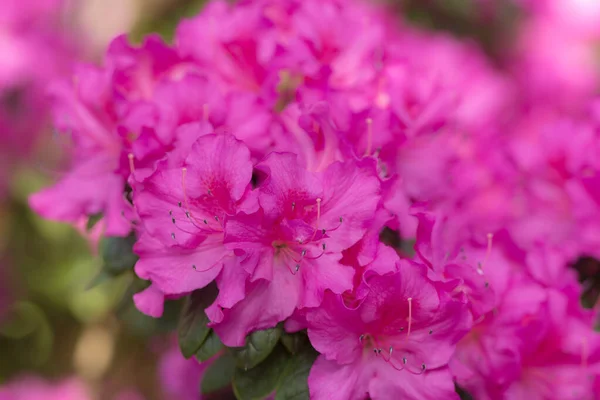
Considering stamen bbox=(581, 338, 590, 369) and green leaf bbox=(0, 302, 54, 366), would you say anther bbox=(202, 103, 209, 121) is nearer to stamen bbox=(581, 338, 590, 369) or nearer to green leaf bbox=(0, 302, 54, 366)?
stamen bbox=(581, 338, 590, 369)

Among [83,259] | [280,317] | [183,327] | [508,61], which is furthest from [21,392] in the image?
[508,61]

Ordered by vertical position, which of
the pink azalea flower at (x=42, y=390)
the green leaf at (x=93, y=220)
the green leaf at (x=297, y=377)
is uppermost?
the green leaf at (x=297, y=377)

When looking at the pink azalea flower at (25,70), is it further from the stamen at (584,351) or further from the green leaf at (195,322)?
the stamen at (584,351)

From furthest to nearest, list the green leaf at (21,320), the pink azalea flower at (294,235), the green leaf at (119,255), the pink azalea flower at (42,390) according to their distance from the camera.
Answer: the green leaf at (21,320) < the pink azalea flower at (42,390) < the green leaf at (119,255) < the pink azalea flower at (294,235)

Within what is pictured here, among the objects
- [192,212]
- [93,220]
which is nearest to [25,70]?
[93,220]

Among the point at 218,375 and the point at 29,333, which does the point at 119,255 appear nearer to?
the point at 218,375

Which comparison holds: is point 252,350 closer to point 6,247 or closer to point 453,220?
point 453,220

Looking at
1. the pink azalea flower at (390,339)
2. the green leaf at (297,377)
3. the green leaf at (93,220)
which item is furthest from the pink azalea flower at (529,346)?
the green leaf at (93,220)
